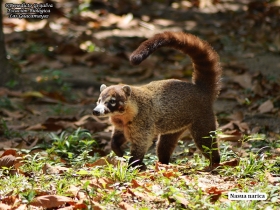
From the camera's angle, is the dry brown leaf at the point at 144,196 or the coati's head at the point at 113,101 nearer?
the dry brown leaf at the point at 144,196

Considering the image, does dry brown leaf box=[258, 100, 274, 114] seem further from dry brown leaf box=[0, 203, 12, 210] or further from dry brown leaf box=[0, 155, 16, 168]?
dry brown leaf box=[0, 203, 12, 210]

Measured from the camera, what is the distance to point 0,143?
6621 millimetres

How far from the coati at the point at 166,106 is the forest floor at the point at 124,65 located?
45cm

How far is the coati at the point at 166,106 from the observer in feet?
18.9

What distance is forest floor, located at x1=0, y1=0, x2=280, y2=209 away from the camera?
23.3 feet

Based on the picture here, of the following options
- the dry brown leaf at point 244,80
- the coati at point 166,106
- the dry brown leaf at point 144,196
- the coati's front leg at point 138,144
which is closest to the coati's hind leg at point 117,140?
the coati at point 166,106

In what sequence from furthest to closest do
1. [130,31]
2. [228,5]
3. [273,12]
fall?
[228,5] → [273,12] → [130,31]

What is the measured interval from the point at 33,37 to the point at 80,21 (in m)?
1.77

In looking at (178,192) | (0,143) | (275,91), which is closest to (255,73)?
(275,91)

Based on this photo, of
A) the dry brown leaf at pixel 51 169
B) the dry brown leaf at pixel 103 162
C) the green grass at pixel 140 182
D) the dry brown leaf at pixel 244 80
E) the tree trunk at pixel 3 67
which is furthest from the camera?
the dry brown leaf at pixel 244 80

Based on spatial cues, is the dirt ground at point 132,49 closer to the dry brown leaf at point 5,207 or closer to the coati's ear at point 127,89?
the coati's ear at point 127,89

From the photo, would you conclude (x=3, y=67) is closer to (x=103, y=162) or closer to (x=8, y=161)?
(x=8, y=161)

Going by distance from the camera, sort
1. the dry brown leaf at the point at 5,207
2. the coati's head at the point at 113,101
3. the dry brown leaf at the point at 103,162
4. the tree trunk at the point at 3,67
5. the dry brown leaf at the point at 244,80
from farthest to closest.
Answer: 1. the dry brown leaf at the point at 244,80
2. the tree trunk at the point at 3,67
3. the coati's head at the point at 113,101
4. the dry brown leaf at the point at 103,162
5. the dry brown leaf at the point at 5,207

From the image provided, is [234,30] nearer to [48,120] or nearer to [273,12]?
[273,12]
